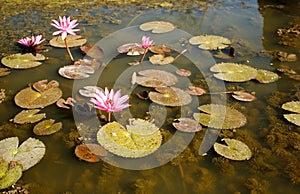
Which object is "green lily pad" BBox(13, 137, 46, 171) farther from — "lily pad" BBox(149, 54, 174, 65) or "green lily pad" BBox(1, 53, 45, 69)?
"lily pad" BBox(149, 54, 174, 65)

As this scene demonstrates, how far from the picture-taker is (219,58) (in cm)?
289

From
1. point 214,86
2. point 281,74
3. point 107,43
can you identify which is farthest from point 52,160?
point 281,74

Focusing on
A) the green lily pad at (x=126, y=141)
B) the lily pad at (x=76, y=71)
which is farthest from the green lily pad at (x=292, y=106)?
the lily pad at (x=76, y=71)

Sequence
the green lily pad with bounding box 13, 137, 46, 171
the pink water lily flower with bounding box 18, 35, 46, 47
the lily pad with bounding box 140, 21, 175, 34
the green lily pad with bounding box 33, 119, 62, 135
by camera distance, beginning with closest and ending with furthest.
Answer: the green lily pad with bounding box 13, 137, 46, 171 → the green lily pad with bounding box 33, 119, 62, 135 → the pink water lily flower with bounding box 18, 35, 46, 47 → the lily pad with bounding box 140, 21, 175, 34

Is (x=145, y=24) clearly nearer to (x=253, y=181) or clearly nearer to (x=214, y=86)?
(x=214, y=86)

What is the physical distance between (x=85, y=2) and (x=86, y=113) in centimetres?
235

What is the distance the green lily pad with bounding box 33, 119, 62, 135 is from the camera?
2.02 meters

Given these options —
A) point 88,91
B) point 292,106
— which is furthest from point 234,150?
point 88,91

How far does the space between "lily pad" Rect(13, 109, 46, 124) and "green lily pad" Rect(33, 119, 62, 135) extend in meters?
0.06

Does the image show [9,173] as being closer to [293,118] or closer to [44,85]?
[44,85]

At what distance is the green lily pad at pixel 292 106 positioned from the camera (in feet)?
7.25

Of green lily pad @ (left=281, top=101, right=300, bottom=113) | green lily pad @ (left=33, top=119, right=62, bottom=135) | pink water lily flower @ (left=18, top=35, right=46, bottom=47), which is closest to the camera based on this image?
green lily pad @ (left=33, top=119, right=62, bottom=135)

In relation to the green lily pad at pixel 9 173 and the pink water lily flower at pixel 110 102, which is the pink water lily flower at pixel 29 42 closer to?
the pink water lily flower at pixel 110 102

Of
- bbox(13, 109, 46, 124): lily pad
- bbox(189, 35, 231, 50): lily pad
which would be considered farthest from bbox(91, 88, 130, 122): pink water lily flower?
bbox(189, 35, 231, 50): lily pad
